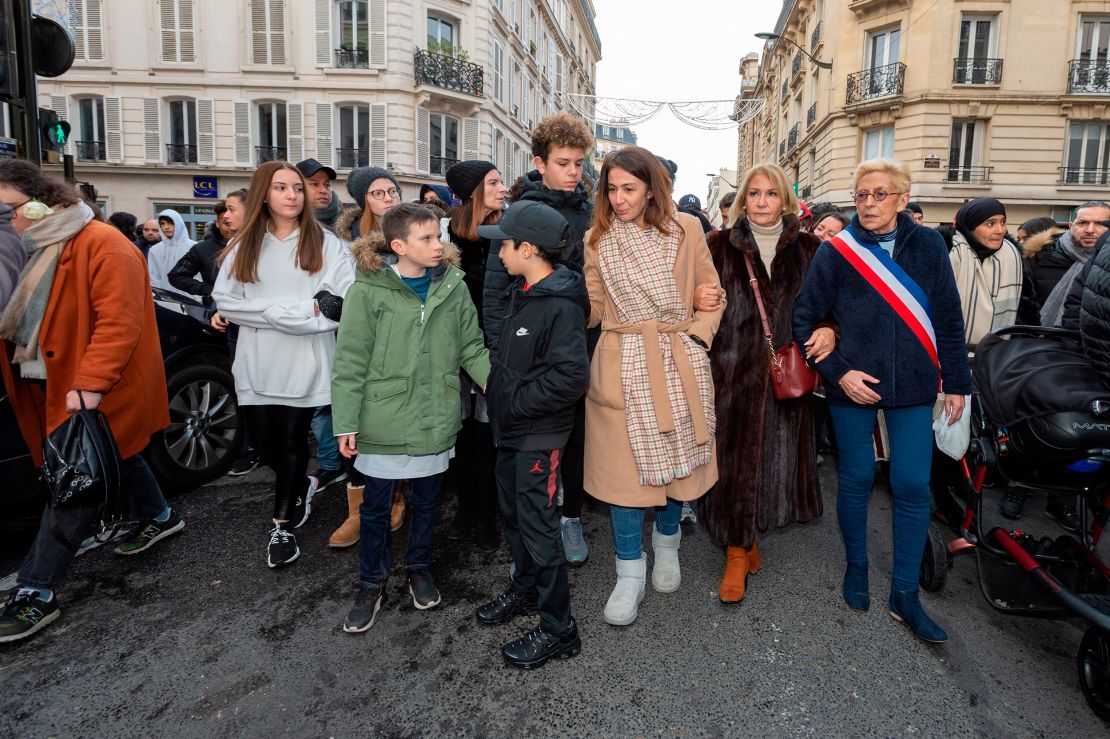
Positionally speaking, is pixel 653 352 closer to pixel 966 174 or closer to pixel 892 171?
pixel 892 171

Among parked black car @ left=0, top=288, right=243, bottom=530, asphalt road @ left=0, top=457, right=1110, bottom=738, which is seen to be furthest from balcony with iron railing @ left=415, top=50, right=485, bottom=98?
asphalt road @ left=0, top=457, right=1110, bottom=738

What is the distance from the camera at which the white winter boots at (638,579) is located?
113 inches

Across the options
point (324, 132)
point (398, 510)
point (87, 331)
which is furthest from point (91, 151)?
point (398, 510)

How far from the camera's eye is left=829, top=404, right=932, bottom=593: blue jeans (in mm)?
2773

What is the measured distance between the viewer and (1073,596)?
2.46 metres

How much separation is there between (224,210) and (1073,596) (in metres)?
6.20

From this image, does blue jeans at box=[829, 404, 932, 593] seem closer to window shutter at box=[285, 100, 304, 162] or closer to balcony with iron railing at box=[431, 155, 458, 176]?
balcony with iron railing at box=[431, 155, 458, 176]

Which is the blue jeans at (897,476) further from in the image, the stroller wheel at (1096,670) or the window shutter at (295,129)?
the window shutter at (295,129)

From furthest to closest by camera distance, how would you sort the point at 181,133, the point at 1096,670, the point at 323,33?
the point at 181,133, the point at 323,33, the point at 1096,670

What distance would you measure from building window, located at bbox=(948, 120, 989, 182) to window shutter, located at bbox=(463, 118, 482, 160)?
16994mm

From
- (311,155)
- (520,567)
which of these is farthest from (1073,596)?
(311,155)

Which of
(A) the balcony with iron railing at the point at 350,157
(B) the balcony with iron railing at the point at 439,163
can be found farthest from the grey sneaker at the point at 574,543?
(B) the balcony with iron railing at the point at 439,163

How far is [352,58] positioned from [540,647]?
940 inches

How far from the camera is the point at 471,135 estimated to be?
80.5 ft
